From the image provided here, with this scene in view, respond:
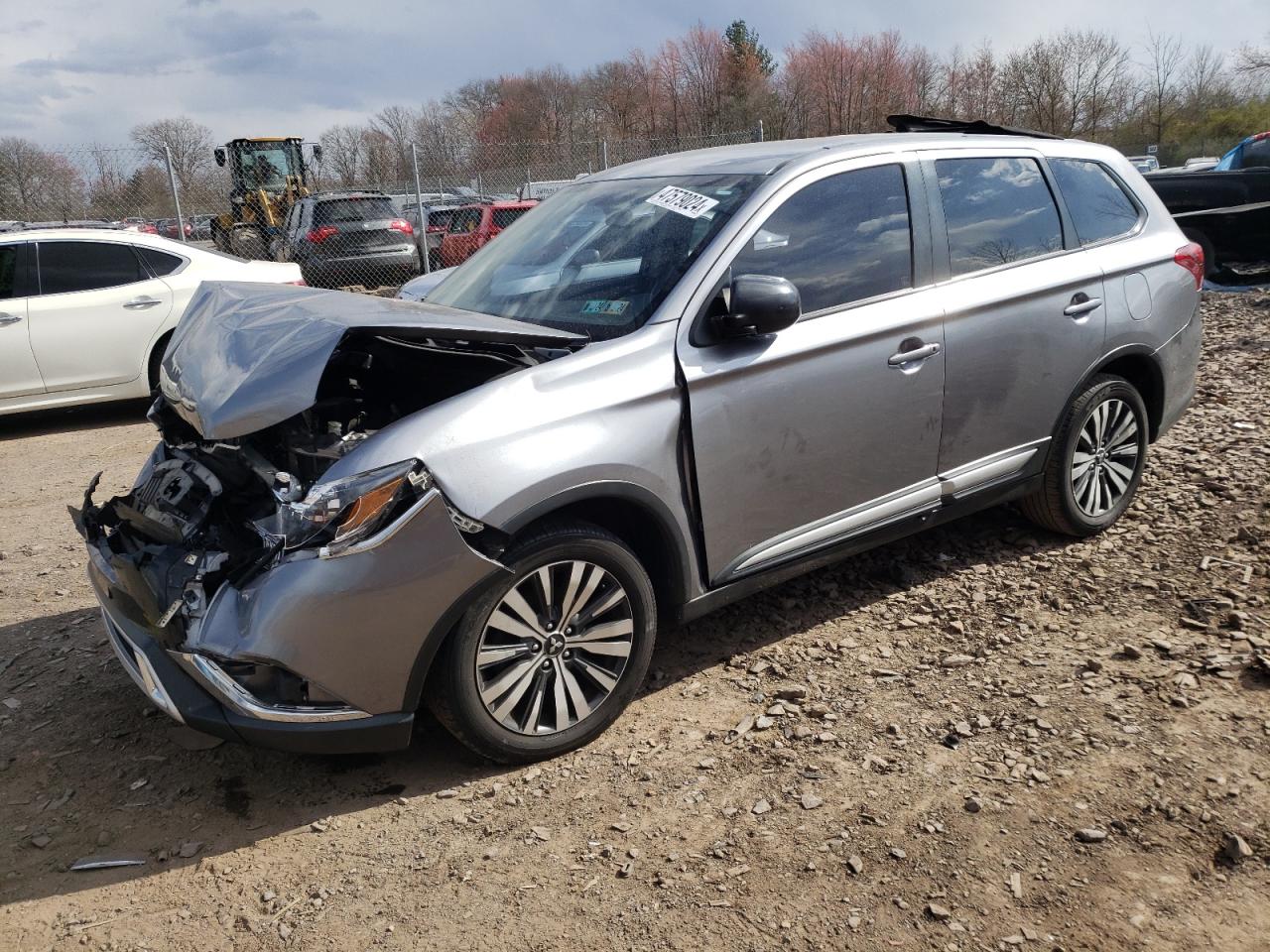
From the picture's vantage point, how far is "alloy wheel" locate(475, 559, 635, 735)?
9.98ft

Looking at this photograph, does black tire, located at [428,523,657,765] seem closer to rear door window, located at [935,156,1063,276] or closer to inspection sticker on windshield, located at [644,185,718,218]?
inspection sticker on windshield, located at [644,185,718,218]

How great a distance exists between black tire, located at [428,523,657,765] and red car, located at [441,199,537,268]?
13314mm

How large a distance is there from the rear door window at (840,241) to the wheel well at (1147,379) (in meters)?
1.40

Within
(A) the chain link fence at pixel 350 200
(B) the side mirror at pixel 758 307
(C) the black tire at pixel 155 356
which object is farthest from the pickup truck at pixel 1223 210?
(C) the black tire at pixel 155 356

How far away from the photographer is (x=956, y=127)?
496 cm

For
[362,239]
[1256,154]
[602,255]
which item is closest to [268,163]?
[362,239]

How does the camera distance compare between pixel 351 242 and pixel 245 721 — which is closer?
pixel 245 721

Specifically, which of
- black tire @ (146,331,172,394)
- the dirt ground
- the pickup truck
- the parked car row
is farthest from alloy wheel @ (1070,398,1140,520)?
the parked car row

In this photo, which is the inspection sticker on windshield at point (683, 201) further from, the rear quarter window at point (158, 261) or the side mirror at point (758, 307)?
the rear quarter window at point (158, 261)

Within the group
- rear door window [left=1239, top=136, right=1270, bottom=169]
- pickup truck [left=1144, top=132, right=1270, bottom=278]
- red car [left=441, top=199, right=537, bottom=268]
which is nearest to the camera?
pickup truck [left=1144, top=132, right=1270, bottom=278]

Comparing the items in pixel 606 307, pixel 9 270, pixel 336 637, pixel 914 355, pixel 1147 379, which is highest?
pixel 9 270

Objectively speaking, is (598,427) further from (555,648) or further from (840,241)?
(840,241)

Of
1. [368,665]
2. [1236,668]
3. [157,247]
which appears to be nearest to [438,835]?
[368,665]

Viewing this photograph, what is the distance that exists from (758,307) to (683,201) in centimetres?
71
